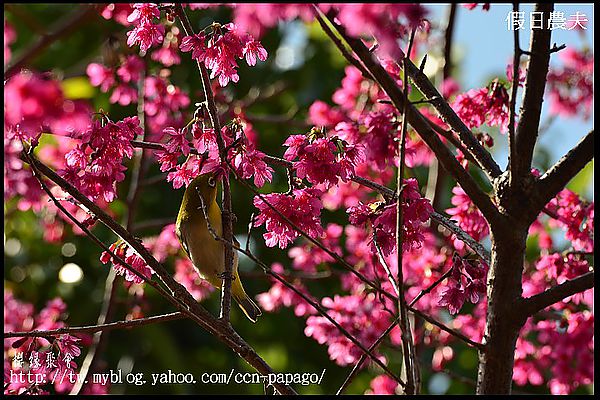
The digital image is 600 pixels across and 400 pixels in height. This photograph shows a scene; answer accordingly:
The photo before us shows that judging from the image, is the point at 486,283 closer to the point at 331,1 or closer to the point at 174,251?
the point at 331,1

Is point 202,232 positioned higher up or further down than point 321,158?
higher up

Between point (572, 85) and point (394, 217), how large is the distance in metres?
2.96

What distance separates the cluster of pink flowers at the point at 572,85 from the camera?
172 inches

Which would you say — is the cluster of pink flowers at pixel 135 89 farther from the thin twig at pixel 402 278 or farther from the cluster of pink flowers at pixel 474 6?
the thin twig at pixel 402 278

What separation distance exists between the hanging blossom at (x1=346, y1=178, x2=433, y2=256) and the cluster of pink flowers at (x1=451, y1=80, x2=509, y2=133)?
0.60m

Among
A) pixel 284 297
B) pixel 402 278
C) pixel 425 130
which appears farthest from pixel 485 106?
pixel 284 297

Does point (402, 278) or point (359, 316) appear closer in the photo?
point (402, 278)

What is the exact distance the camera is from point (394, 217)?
74.2 inches

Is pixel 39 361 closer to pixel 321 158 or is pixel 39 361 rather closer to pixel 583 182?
pixel 321 158

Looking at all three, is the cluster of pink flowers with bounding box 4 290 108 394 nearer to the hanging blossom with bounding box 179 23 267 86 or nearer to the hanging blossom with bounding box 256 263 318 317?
the hanging blossom with bounding box 179 23 267 86

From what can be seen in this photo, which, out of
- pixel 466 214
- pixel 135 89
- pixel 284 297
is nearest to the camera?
pixel 466 214

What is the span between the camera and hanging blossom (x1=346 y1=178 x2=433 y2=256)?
6.23 ft

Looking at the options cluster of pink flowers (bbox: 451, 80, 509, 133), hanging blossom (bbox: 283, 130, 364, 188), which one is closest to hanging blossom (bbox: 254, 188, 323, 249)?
hanging blossom (bbox: 283, 130, 364, 188)

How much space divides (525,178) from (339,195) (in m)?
2.35
